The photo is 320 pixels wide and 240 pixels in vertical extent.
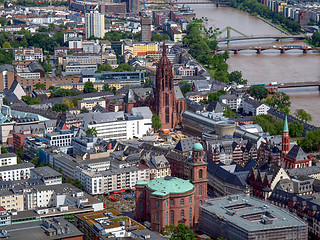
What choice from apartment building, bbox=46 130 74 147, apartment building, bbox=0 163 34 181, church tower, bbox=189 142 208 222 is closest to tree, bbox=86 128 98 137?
apartment building, bbox=46 130 74 147

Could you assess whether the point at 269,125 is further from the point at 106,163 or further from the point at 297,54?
the point at 297,54

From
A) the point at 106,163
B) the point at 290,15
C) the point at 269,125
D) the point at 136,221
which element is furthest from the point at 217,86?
the point at 290,15

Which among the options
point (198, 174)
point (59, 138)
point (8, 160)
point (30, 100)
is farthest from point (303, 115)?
point (8, 160)

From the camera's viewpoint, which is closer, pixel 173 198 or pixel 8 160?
pixel 173 198

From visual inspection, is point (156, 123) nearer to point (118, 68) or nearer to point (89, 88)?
point (89, 88)

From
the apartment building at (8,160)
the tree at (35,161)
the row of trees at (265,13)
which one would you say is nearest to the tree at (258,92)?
the tree at (35,161)

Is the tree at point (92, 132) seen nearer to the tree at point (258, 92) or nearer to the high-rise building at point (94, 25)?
the tree at point (258, 92)
